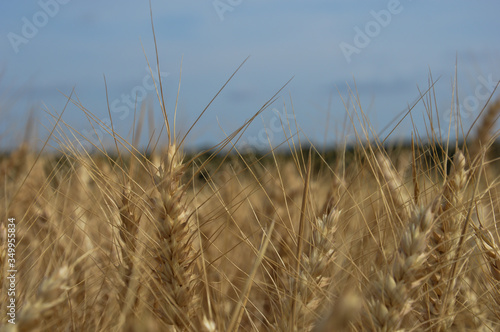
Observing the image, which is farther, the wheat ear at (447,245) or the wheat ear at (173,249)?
the wheat ear at (447,245)

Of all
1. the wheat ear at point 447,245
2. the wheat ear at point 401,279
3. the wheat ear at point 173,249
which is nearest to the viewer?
the wheat ear at point 401,279

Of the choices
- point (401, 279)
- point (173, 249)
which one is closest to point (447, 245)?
point (401, 279)

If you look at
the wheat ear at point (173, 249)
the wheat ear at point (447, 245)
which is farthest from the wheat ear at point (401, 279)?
the wheat ear at point (173, 249)

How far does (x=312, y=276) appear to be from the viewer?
153cm

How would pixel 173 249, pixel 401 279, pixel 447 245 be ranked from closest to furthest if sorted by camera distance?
1. pixel 401 279
2. pixel 173 249
3. pixel 447 245

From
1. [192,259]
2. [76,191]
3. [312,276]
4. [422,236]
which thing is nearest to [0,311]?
[192,259]

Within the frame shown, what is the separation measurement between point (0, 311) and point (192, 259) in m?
0.61

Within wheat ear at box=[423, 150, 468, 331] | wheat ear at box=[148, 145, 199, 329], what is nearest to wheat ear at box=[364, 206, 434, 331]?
wheat ear at box=[423, 150, 468, 331]

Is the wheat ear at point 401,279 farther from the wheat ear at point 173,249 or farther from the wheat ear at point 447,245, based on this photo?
the wheat ear at point 173,249

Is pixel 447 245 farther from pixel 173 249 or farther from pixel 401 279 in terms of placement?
pixel 173 249

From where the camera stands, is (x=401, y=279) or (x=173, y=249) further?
(x=173, y=249)

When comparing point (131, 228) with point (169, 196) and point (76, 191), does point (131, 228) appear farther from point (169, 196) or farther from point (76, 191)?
point (76, 191)

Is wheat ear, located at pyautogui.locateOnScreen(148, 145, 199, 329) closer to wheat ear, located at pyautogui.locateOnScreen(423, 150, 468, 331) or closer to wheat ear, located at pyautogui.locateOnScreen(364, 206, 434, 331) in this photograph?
wheat ear, located at pyautogui.locateOnScreen(364, 206, 434, 331)

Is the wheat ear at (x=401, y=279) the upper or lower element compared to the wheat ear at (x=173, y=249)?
lower
